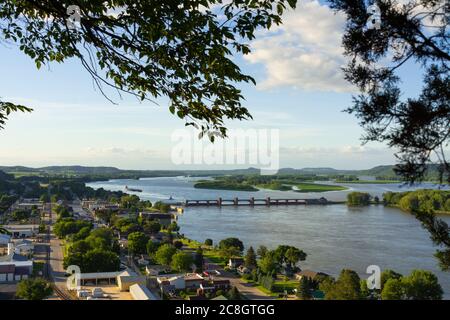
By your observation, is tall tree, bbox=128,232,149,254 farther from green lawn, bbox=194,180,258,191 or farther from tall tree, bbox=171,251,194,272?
green lawn, bbox=194,180,258,191

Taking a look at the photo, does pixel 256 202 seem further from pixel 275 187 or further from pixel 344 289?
pixel 344 289

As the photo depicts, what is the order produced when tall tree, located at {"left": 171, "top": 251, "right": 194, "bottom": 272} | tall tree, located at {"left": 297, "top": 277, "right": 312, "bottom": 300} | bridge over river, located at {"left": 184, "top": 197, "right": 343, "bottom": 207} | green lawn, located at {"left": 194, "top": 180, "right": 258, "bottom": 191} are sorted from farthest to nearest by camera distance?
green lawn, located at {"left": 194, "top": 180, "right": 258, "bottom": 191} → bridge over river, located at {"left": 184, "top": 197, "right": 343, "bottom": 207} → tall tree, located at {"left": 171, "top": 251, "right": 194, "bottom": 272} → tall tree, located at {"left": 297, "top": 277, "right": 312, "bottom": 300}

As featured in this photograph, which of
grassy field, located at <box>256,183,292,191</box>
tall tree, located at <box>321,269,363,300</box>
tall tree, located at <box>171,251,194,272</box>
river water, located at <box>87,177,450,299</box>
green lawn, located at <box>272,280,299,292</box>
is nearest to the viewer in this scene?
tall tree, located at <box>321,269,363,300</box>

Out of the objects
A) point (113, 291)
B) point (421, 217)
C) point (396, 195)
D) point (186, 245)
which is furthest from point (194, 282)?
point (396, 195)

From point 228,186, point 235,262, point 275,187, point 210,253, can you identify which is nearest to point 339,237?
point 210,253

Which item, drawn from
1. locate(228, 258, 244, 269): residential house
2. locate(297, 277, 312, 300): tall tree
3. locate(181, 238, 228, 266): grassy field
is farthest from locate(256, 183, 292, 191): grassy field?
locate(297, 277, 312, 300): tall tree

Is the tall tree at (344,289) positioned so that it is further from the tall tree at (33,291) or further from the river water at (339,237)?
the tall tree at (33,291)

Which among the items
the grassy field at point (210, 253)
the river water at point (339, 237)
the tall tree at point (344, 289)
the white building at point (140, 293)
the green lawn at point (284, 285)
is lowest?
the grassy field at point (210, 253)

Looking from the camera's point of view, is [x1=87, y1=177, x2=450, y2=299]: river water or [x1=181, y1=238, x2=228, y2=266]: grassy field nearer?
[x1=87, y1=177, x2=450, y2=299]: river water

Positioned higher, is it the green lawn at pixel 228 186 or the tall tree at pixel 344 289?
the tall tree at pixel 344 289

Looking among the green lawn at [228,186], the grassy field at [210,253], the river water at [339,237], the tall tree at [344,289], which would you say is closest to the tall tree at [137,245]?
the grassy field at [210,253]

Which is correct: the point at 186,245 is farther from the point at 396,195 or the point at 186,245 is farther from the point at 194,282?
the point at 396,195
